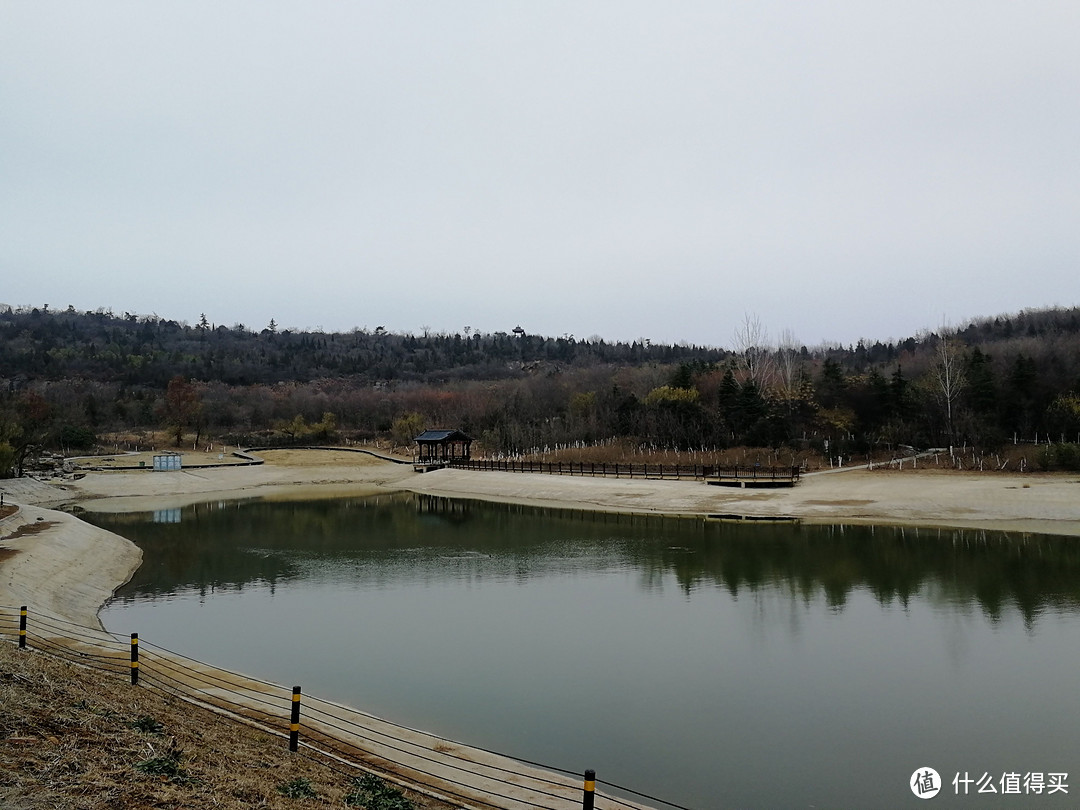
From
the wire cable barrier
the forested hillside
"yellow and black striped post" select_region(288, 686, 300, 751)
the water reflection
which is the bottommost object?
the water reflection

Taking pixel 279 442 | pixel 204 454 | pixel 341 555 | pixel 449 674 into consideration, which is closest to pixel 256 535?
pixel 341 555

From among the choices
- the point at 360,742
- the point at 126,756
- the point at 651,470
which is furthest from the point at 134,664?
the point at 651,470

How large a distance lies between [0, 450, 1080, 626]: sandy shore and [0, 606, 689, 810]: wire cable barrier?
5.84 metres

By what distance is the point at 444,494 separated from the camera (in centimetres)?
5306

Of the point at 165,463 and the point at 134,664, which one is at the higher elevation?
the point at 134,664

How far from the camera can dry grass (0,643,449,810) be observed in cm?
606

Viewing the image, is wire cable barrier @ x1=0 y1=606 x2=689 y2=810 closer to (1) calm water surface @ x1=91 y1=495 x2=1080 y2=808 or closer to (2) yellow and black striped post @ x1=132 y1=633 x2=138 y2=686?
(2) yellow and black striped post @ x1=132 y1=633 x2=138 y2=686

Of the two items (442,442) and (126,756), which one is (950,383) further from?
(126,756)

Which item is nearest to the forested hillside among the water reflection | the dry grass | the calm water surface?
the water reflection

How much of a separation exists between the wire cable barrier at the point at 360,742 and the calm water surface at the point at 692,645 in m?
0.75

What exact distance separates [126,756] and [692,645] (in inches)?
449

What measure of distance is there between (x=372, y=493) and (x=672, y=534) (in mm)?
29584

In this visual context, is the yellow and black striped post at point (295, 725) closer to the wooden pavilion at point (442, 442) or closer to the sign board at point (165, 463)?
the wooden pavilion at point (442, 442)

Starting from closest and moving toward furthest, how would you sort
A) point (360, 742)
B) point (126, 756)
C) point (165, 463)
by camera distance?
point (126, 756)
point (360, 742)
point (165, 463)
